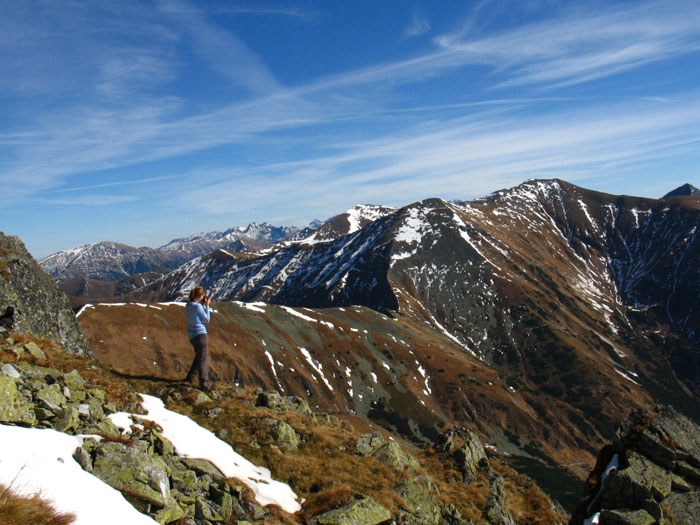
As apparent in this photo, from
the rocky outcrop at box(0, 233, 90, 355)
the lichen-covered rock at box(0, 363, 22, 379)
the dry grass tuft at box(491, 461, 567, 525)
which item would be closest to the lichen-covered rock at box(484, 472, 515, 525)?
the dry grass tuft at box(491, 461, 567, 525)

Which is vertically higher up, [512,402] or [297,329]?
[297,329]

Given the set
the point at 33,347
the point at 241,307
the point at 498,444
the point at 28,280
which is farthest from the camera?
the point at 241,307

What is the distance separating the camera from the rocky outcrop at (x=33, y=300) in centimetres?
2173

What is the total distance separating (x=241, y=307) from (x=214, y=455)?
15850 cm

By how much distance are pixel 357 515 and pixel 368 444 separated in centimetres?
650

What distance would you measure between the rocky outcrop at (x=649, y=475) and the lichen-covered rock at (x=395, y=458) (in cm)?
851

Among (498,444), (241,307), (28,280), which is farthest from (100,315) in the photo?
(498,444)

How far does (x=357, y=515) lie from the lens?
12.1 meters

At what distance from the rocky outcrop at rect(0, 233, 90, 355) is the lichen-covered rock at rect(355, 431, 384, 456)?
1775cm

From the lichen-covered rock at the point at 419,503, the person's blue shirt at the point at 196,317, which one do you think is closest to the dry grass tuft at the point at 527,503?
the lichen-covered rock at the point at 419,503

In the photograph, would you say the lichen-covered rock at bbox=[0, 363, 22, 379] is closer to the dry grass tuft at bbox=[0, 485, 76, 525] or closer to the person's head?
the dry grass tuft at bbox=[0, 485, 76, 525]

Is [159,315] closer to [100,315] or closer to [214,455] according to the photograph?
[100,315]

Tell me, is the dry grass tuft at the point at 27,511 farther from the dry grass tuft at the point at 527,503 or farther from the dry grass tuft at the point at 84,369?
the dry grass tuft at the point at 527,503

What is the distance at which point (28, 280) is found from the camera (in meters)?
24.9
